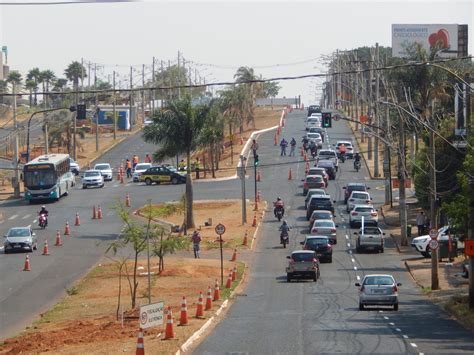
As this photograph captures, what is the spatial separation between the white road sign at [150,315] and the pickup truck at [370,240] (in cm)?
3234

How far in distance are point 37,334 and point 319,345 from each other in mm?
8954

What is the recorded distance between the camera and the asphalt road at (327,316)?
87.7ft

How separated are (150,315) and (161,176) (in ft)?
212

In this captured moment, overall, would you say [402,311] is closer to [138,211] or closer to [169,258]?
[169,258]

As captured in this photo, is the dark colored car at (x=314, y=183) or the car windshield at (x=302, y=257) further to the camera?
the dark colored car at (x=314, y=183)

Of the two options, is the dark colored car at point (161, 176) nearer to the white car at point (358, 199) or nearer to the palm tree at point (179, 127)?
the white car at point (358, 199)

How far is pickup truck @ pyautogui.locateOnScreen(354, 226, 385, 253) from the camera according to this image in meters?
56.2

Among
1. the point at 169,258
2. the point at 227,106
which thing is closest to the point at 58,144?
the point at 227,106

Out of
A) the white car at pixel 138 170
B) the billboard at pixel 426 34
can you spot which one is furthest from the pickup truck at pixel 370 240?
the billboard at pixel 426 34

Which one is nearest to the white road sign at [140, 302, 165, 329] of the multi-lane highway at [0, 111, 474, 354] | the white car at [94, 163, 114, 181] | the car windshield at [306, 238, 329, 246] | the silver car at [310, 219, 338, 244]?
the multi-lane highway at [0, 111, 474, 354]

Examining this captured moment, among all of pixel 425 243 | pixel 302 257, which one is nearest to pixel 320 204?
pixel 425 243

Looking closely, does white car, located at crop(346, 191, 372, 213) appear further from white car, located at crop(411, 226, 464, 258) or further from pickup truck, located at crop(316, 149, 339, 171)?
pickup truck, located at crop(316, 149, 339, 171)

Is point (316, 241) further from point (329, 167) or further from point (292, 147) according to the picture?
point (292, 147)

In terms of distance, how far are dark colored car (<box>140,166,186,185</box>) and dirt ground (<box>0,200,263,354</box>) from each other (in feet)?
A: 80.4
